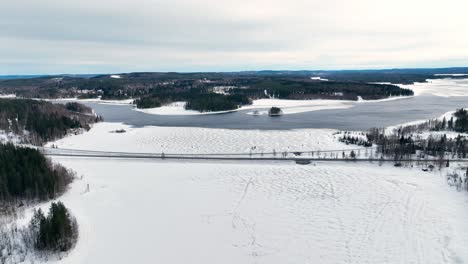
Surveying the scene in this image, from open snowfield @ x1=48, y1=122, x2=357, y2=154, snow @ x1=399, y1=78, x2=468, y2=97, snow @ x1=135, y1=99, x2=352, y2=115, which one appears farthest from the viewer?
snow @ x1=399, y1=78, x2=468, y2=97

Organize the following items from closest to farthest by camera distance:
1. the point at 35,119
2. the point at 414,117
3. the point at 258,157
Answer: the point at 258,157 → the point at 35,119 → the point at 414,117

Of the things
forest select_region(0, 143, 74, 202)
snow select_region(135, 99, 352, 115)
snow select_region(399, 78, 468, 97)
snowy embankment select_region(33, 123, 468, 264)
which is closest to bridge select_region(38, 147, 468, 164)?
snowy embankment select_region(33, 123, 468, 264)

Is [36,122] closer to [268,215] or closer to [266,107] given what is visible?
[268,215]

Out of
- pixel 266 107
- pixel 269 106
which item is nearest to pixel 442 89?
pixel 269 106

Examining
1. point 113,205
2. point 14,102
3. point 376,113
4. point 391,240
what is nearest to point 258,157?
point 113,205

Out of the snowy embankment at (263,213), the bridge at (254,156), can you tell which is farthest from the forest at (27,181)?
the bridge at (254,156)

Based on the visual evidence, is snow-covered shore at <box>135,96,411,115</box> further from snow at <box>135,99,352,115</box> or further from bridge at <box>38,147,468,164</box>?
bridge at <box>38,147,468,164</box>

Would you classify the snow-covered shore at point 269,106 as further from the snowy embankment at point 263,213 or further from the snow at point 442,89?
the snowy embankment at point 263,213

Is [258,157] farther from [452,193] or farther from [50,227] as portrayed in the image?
[50,227]
